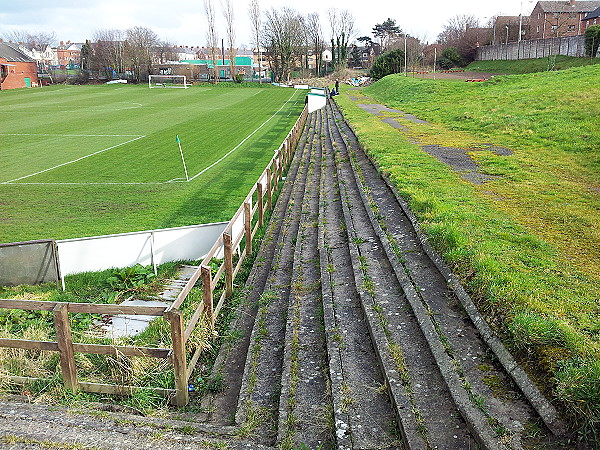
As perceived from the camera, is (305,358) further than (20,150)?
No

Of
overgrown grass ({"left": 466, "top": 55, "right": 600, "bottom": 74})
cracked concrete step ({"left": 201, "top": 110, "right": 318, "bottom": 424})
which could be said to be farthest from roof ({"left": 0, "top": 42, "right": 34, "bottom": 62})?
cracked concrete step ({"left": 201, "top": 110, "right": 318, "bottom": 424})

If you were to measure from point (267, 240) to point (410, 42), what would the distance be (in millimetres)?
64881

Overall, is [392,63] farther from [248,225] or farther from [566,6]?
[248,225]

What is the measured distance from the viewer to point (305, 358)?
571 centimetres

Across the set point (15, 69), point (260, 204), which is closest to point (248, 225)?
point (260, 204)

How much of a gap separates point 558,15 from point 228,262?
7631cm

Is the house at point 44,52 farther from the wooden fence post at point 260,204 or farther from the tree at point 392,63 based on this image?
the wooden fence post at point 260,204

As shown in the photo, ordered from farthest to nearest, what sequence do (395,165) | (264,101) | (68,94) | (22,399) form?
(68,94) < (264,101) < (395,165) < (22,399)

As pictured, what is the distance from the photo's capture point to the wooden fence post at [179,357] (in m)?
5.24

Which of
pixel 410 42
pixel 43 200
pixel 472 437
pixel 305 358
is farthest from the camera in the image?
pixel 410 42

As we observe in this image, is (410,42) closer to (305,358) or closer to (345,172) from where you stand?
(345,172)

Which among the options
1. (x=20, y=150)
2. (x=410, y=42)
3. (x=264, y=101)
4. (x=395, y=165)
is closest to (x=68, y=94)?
(x=264, y=101)

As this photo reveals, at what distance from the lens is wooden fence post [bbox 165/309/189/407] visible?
5242 millimetres

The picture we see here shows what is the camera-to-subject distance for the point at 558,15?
6994 centimetres
